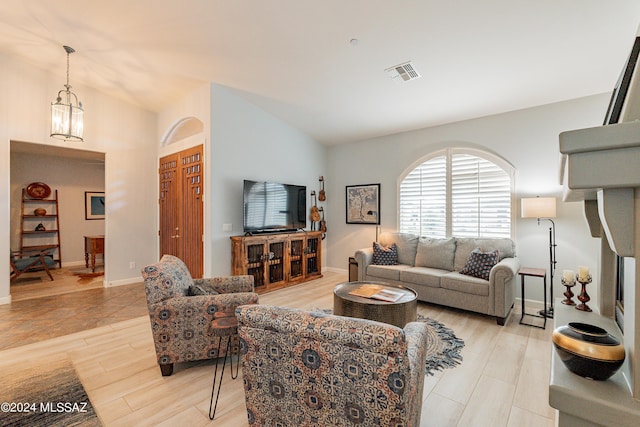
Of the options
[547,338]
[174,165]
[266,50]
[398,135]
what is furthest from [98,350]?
[398,135]

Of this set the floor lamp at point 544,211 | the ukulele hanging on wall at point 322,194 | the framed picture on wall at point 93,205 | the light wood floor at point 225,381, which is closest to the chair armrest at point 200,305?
the light wood floor at point 225,381

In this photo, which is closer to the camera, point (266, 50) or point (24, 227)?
point (266, 50)

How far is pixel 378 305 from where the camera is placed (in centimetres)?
247

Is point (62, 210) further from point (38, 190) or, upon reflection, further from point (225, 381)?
point (225, 381)

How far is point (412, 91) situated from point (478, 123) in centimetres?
139

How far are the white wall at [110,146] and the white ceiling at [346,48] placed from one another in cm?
31

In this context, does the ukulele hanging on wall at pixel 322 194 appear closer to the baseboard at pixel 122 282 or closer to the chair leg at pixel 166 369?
the baseboard at pixel 122 282

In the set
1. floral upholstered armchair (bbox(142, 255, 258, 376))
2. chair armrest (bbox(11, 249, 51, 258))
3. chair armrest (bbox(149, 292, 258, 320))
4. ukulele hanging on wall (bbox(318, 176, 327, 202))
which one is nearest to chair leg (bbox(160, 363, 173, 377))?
floral upholstered armchair (bbox(142, 255, 258, 376))

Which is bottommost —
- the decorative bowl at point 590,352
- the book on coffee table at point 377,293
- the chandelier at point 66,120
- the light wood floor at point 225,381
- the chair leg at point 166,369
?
the light wood floor at point 225,381

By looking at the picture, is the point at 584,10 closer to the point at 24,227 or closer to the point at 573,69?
the point at 573,69

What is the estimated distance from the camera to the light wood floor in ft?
6.04

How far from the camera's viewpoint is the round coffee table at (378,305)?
2.46 meters

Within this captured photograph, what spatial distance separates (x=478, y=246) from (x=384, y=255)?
4.36 feet

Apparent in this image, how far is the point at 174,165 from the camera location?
16.7 feet
